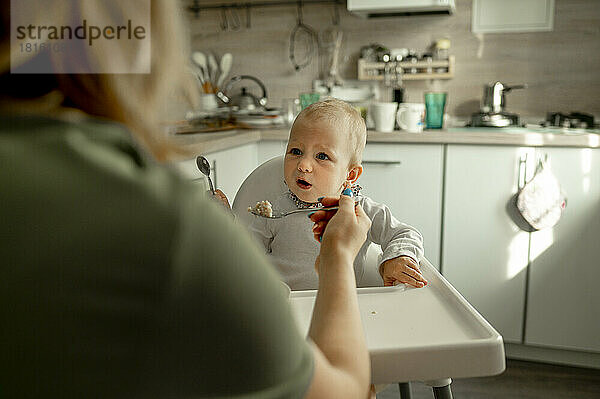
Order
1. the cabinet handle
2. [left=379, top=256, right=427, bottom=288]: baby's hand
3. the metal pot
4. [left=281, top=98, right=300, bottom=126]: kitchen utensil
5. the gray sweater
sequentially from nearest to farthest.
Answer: [left=379, top=256, right=427, bottom=288]: baby's hand < the gray sweater < the cabinet handle < [left=281, top=98, right=300, bottom=126]: kitchen utensil < the metal pot

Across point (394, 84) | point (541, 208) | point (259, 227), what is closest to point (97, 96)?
point (259, 227)

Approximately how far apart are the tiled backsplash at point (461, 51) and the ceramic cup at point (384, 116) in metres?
0.59

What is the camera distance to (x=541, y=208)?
2.50m

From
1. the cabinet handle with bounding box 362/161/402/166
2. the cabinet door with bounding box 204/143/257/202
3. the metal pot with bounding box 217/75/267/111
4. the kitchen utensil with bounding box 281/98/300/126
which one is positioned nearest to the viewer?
the cabinet door with bounding box 204/143/257/202

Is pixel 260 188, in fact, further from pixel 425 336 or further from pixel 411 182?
pixel 411 182

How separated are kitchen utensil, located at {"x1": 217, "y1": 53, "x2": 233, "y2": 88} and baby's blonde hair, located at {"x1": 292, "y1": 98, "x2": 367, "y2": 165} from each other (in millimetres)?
2017

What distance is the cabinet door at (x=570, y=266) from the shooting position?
2.51m

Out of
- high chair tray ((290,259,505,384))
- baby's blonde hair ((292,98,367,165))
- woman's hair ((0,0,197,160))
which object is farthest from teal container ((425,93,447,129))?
woman's hair ((0,0,197,160))

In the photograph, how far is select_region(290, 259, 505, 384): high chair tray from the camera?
2.65 ft

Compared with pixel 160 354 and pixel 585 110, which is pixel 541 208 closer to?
pixel 585 110

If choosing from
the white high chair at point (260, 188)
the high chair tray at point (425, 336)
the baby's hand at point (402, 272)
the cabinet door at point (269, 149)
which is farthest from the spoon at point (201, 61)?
the high chair tray at point (425, 336)

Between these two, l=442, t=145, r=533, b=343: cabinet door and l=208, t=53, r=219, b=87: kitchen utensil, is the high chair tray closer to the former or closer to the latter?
l=442, t=145, r=533, b=343: cabinet door

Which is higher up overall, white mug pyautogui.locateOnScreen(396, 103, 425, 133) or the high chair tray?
white mug pyautogui.locateOnScreen(396, 103, 425, 133)

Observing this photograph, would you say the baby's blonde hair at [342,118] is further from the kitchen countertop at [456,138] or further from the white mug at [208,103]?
the white mug at [208,103]
